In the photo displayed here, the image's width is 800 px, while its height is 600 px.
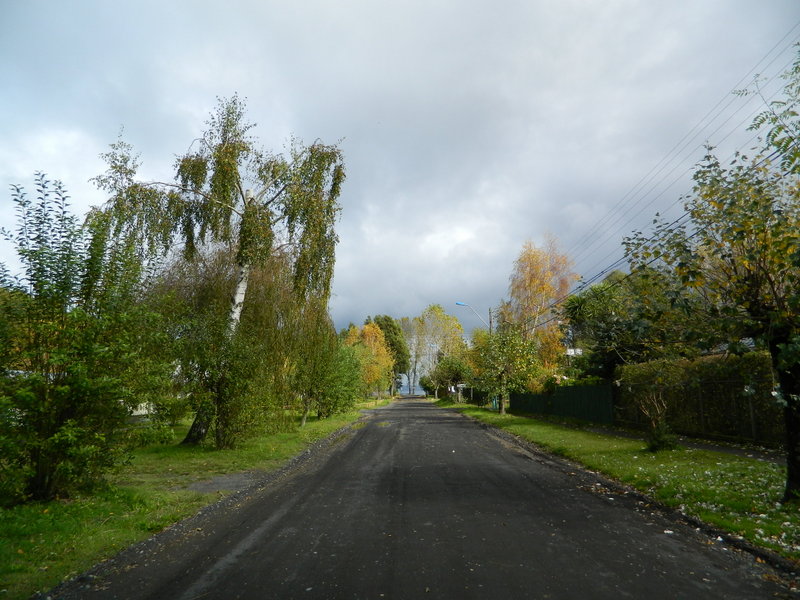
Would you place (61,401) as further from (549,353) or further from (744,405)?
(549,353)

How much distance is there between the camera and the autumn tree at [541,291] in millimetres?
37906

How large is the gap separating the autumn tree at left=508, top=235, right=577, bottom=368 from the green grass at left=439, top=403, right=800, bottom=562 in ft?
76.6

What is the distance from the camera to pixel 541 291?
3803cm

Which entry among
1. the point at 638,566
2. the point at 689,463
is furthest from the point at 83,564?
the point at 689,463

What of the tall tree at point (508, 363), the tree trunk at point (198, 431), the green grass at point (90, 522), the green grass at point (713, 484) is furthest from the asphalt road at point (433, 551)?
the tall tree at point (508, 363)

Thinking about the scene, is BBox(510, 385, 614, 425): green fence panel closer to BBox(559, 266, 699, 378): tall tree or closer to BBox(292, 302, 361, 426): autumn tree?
BBox(292, 302, 361, 426): autumn tree

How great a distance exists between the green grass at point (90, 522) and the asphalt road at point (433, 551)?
33 centimetres

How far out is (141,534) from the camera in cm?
635

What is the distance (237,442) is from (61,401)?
7.98 meters

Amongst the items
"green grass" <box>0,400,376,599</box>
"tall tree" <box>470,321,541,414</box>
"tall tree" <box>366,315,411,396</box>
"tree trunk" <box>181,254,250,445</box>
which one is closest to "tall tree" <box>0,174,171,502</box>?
"green grass" <box>0,400,376,599</box>

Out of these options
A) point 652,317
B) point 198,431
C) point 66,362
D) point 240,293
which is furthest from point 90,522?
point 240,293

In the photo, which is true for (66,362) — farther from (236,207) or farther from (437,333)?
(437,333)

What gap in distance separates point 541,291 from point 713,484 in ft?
99.1

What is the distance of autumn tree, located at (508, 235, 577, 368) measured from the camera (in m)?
37.9
